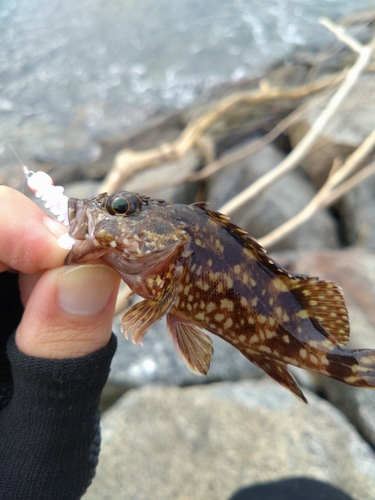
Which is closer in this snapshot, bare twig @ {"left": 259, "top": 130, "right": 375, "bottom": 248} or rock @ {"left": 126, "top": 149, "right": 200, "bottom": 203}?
bare twig @ {"left": 259, "top": 130, "right": 375, "bottom": 248}

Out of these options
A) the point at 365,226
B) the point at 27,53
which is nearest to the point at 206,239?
the point at 365,226

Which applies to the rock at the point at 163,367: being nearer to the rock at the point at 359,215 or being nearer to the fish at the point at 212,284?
the fish at the point at 212,284

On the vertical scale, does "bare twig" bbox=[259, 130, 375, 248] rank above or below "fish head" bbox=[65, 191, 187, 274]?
below

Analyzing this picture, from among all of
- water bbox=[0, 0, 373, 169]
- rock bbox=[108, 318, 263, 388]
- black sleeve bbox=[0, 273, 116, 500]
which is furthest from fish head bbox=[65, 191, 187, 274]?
water bbox=[0, 0, 373, 169]

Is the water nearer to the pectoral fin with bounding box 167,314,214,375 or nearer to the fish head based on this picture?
the fish head

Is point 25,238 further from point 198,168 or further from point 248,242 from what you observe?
point 198,168

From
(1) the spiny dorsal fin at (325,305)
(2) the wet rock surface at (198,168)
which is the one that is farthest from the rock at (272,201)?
(1) the spiny dorsal fin at (325,305)

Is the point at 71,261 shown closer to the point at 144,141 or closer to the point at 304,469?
the point at 304,469

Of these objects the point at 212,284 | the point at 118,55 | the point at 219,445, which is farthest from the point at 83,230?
the point at 118,55
